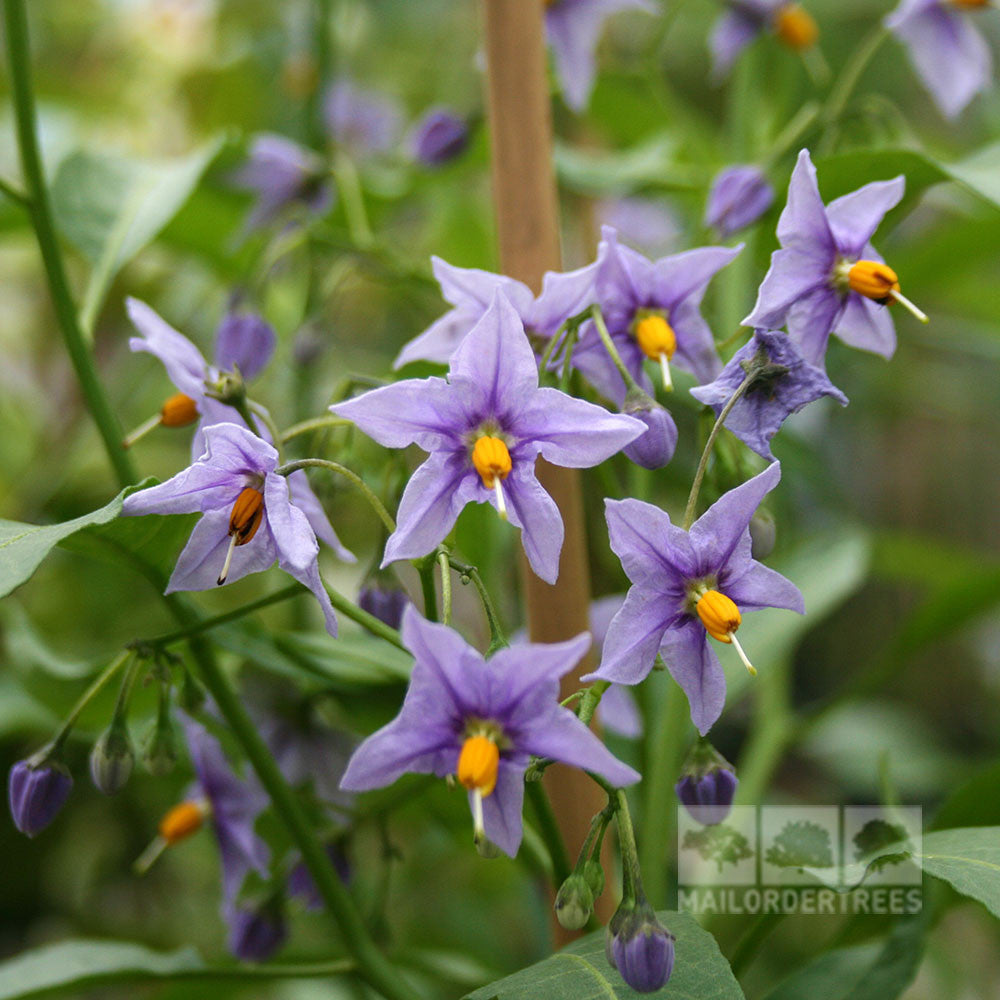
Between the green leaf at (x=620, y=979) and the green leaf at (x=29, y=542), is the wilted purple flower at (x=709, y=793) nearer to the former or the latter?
the green leaf at (x=620, y=979)

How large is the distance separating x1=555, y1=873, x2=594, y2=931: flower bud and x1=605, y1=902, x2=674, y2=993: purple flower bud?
0.02 metres

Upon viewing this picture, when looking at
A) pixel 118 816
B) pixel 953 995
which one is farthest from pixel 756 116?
pixel 118 816

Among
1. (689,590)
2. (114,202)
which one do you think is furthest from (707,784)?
(114,202)

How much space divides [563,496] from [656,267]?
0.15m

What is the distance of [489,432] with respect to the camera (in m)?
0.51

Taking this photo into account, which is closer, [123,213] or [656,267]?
[656,267]

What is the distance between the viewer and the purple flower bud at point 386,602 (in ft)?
1.96

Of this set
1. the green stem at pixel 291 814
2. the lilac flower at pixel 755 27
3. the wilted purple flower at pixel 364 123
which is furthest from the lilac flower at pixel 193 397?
the wilted purple flower at pixel 364 123

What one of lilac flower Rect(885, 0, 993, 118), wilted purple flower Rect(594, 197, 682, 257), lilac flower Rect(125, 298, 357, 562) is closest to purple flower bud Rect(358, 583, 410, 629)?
lilac flower Rect(125, 298, 357, 562)

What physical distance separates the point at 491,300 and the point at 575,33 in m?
0.43

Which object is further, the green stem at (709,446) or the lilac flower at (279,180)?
the lilac flower at (279,180)

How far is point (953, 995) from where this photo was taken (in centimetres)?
116

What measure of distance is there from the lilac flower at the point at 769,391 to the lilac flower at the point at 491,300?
82 millimetres

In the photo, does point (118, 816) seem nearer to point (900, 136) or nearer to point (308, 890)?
point (308, 890)
